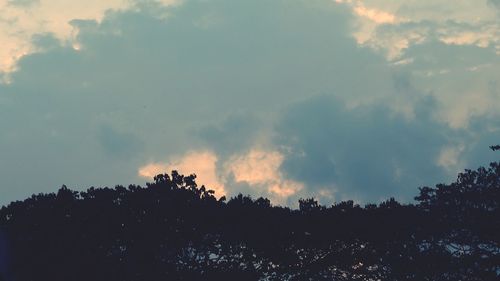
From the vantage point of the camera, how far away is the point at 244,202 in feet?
146

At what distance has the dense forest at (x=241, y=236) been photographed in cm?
4166

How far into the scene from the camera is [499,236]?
4272 centimetres

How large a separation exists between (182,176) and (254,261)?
651cm

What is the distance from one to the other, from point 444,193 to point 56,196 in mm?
21741

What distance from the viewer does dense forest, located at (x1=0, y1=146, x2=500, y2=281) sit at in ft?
137

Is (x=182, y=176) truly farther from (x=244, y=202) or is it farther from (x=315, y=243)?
(x=315, y=243)

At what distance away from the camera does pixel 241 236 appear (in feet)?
142

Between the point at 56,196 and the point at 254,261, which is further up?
the point at 56,196

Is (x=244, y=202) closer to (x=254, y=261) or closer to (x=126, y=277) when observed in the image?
(x=254, y=261)

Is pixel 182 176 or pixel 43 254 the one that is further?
pixel 182 176

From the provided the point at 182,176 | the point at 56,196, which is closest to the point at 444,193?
the point at 182,176

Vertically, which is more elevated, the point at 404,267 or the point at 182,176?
the point at 182,176

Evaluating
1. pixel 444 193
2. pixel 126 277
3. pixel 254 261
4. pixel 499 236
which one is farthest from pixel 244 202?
pixel 499 236

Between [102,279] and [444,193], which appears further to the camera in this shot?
[444,193]
